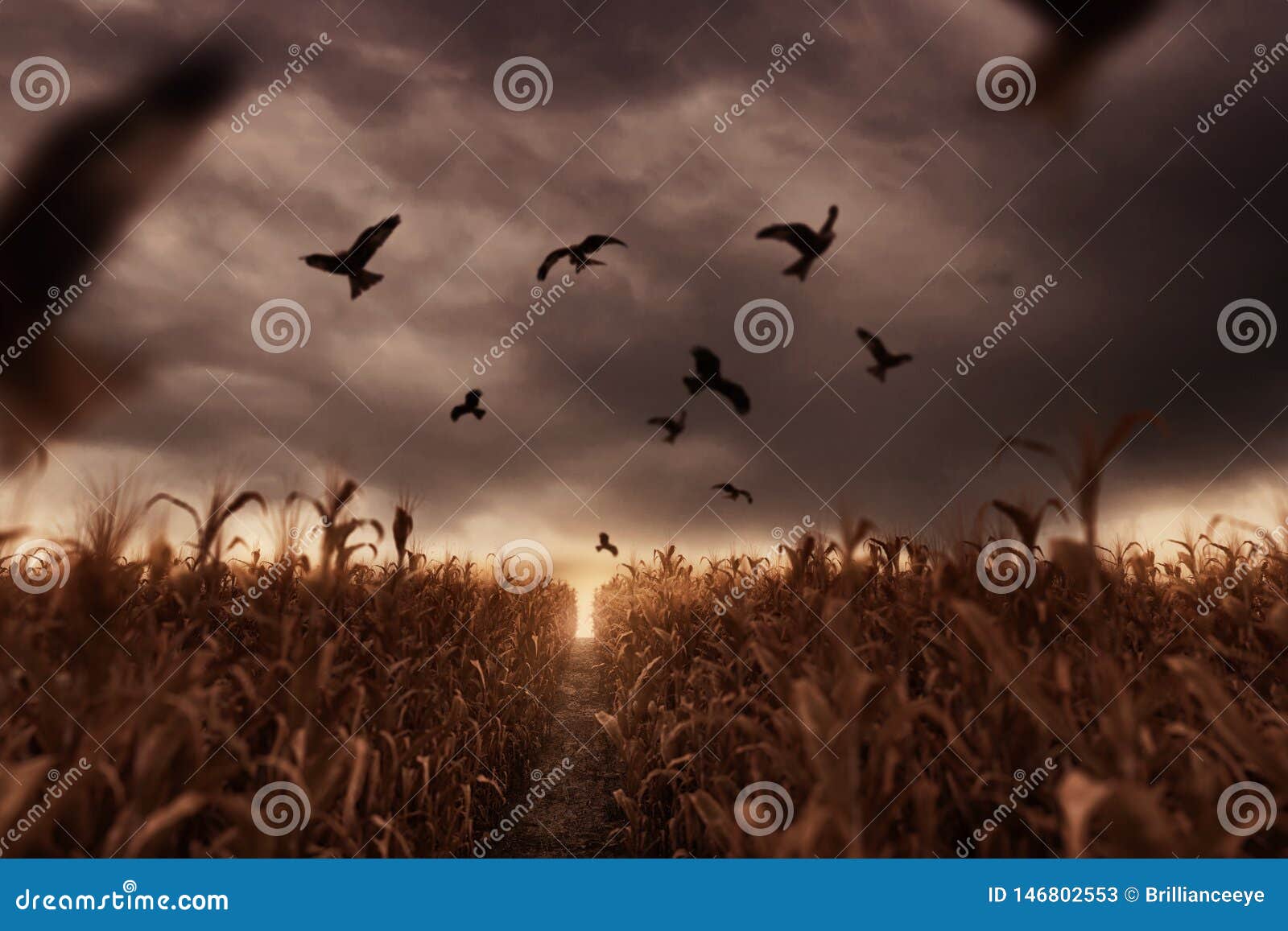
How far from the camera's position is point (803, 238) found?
22.9 feet

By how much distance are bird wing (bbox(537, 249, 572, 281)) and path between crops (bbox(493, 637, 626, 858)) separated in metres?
4.68

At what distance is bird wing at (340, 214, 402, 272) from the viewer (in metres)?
6.62

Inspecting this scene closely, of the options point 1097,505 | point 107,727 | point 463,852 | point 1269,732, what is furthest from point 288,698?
point 1269,732

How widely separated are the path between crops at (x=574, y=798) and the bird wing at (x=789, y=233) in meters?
5.06

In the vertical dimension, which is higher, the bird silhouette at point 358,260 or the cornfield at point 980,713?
the bird silhouette at point 358,260

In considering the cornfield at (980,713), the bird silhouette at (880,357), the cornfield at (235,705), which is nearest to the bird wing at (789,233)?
the bird silhouette at (880,357)

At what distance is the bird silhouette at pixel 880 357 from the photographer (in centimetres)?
718

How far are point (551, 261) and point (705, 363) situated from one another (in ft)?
6.20

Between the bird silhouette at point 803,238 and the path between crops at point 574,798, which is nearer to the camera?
the path between crops at point 574,798

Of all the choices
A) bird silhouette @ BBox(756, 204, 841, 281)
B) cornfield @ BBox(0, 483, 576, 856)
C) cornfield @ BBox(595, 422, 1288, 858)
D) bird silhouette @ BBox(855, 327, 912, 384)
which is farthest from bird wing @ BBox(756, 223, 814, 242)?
cornfield @ BBox(0, 483, 576, 856)

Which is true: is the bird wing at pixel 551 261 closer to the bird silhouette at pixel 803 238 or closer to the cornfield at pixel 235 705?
the bird silhouette at pixel 803 238

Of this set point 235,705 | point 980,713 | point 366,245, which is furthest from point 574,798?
point 366,245

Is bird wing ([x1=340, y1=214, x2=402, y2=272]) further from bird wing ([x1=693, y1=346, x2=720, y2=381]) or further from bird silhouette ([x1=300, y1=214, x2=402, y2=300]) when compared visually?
bird wing ([x1=693, y1=346, x2=720, y2=381])

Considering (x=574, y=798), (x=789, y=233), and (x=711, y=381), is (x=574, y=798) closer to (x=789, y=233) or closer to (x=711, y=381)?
(x=711, y=381)
